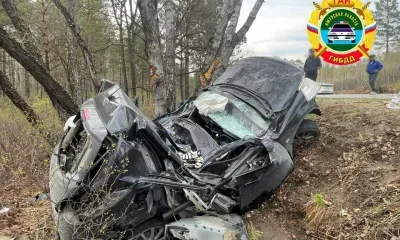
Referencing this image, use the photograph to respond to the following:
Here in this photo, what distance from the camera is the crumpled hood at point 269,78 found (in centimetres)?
480

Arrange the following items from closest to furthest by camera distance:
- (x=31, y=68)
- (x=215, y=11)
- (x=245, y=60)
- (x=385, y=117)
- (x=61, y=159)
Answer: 1. (x=61, y=159)
2. (x=385, y=117)
3. (x=245, y=60)
4. (x=31, y=68)
5. (x=215, y=11)

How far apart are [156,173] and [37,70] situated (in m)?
4.21

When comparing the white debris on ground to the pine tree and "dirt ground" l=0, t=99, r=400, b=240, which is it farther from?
the pine tree

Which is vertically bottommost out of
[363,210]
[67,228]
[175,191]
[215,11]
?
[363,210]

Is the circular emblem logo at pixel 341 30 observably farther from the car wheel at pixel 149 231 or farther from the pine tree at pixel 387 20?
the pine tree at pixel 387 20

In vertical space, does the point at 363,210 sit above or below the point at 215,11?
below

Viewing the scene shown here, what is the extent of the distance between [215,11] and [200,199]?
707 inches

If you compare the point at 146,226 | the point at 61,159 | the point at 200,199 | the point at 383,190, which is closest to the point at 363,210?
the point at 383,190

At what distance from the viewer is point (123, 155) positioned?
2.96m

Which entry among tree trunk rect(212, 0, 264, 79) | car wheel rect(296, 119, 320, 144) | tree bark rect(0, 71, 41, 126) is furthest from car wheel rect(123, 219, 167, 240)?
tree trunk rect(212, 0, 264, 79)

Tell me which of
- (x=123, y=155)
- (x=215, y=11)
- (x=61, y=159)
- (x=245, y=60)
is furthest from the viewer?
(x=215, y=11)

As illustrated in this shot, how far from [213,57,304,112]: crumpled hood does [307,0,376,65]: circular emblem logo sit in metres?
3.77

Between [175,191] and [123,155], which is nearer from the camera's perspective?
[123,155]

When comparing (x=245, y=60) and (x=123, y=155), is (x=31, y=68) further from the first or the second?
(x=123, y=155)
